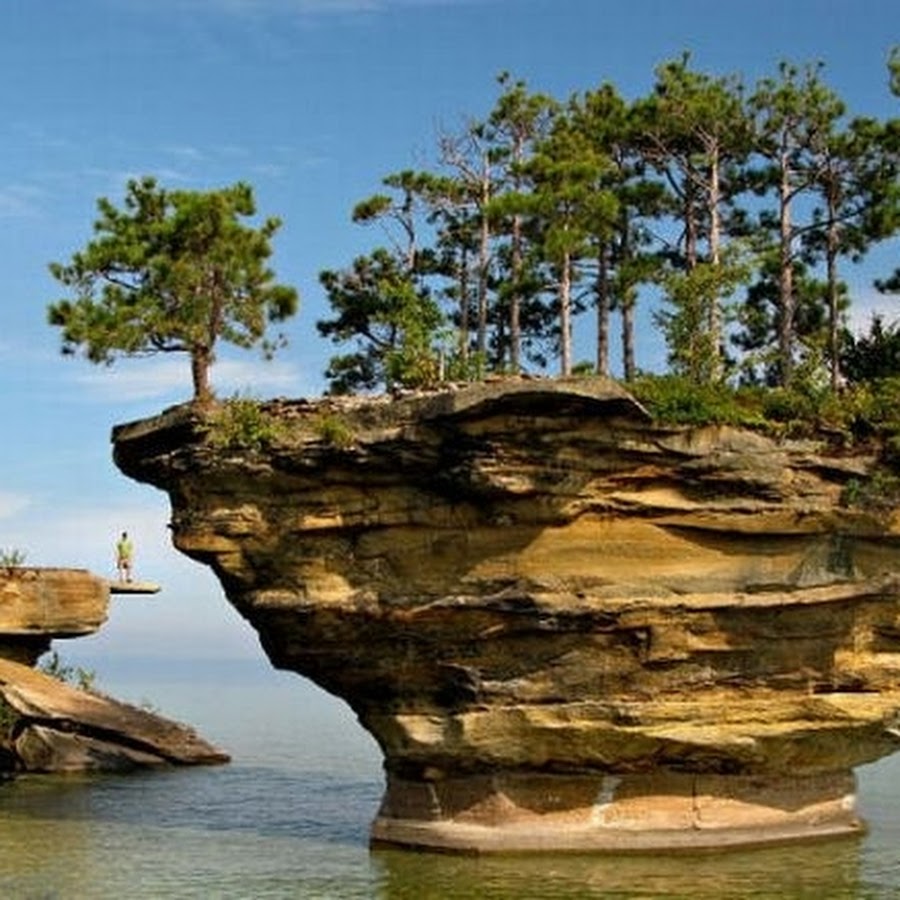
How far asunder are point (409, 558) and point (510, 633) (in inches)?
86.8

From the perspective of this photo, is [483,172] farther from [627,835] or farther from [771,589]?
[627,835]

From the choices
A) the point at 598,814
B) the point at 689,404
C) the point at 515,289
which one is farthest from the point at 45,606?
the point at 689,404

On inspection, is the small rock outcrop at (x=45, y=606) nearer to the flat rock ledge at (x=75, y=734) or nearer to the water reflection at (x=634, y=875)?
the flat rock ledge at (x=75, y=734)

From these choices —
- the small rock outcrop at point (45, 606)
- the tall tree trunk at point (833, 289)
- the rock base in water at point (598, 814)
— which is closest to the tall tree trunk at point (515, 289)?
the tall tree trunk at point (833, 289)

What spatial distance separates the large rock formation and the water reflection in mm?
642

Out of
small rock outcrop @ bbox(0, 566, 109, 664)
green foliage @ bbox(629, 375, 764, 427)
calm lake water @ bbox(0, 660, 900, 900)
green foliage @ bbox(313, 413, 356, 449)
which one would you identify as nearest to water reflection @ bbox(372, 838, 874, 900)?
calm lake water @ bbox(0, 660, 900, 900)

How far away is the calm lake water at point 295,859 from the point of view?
2123cm

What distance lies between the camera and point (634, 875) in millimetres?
22453

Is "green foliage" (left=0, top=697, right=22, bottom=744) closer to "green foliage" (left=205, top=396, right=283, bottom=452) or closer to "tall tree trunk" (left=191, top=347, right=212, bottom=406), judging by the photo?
"tall tree trunk" (left=191, top=347, right=212, bottom=406)

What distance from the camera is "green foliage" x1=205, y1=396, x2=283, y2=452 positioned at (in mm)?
24891

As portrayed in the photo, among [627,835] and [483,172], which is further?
[483,172]

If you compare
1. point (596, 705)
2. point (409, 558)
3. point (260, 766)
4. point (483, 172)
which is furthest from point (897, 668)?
point (260, 766)

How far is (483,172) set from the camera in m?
33.1

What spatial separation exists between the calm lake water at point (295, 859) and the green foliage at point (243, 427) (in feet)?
23.3
